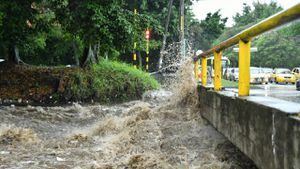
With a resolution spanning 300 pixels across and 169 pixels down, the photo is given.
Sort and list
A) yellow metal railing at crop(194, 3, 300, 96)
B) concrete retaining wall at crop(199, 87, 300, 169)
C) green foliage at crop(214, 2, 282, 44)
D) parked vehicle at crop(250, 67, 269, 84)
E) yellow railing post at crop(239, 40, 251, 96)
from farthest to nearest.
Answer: green foliage at crop(214, 2, 282, 44) → parked vehicle at crop(250, 67, 269, 84) → yellow railing post at crop(239, 40, 251, 96) → yellow metal railing at crop(194, 3, 300, 96) → concrete retaining wall at crop(199, 87, 300, 169)

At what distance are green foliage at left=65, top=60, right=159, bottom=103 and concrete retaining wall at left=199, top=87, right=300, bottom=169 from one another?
1346 cm

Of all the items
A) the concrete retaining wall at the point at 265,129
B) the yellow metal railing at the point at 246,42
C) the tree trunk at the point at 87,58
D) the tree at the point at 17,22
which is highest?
the tree at the point at 17,22

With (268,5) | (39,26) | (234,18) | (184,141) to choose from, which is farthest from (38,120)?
(234,18)

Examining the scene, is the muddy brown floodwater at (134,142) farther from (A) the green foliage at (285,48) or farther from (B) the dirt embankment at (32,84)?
(B) the dirt embankment at (32,84)

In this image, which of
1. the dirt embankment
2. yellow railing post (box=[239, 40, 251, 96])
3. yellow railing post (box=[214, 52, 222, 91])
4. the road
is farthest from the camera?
the dirt embankment

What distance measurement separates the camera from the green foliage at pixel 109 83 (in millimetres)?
19812

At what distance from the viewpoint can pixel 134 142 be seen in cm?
862

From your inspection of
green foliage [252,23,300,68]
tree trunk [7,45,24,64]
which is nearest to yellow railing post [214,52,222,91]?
green foliage [252,23,300,68]

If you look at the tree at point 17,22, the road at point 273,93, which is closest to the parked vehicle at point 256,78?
the road at point 273,93

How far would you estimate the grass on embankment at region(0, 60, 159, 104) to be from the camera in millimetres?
19500

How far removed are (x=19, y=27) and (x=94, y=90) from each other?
154 inches

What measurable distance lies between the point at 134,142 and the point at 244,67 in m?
3.58

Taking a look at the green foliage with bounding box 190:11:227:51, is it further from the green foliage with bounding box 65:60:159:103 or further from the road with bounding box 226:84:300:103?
the road with bounding box 226:84:300:103

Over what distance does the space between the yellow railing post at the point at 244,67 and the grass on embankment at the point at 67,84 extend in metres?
14.2
